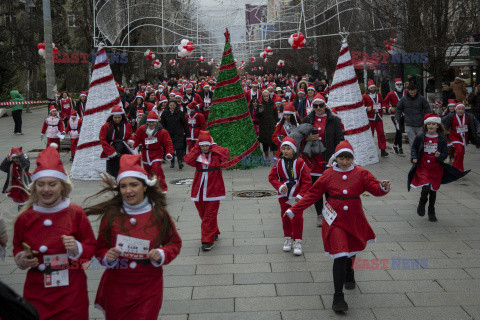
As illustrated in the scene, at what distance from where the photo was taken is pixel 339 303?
17.4 ft

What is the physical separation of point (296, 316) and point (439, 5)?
38.6ft

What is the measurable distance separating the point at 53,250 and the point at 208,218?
3916 mm

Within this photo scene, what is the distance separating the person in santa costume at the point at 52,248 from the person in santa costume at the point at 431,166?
6.10 meters

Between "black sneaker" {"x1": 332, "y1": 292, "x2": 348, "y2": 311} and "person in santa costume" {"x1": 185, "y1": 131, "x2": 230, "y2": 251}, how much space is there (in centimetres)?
257

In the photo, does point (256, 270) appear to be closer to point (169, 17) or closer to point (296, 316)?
point (296, 316)

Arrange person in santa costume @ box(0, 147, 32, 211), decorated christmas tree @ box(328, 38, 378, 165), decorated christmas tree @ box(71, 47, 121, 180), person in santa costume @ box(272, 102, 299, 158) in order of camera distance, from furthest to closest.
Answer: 1. decorated christmas tree @ box(328, 38, 378, 165)
2. decorated christmas tree @ box(71, 47, 121, 180)
3. person in santa costume @ box(272, 102, 299, 158)
4. person in santa costume @ box(0, 147, 32, 211)

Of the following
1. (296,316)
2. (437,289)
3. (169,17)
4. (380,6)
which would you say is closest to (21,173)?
(296,316)

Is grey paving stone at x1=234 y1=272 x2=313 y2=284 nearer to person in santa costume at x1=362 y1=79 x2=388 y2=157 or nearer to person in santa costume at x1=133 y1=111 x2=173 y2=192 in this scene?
person in santa costume at x1=133 y1=111 x2=173 y2=192

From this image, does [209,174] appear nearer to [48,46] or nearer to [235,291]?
[235,291]

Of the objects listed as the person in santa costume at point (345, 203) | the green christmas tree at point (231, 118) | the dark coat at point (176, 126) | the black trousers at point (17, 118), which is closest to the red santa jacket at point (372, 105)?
the green christmas tree at point (231, 118)

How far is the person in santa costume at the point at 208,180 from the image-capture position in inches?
306

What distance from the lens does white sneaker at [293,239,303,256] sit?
23.5 feet

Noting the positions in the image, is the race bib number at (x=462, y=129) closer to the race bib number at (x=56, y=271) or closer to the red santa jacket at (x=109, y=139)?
the red santa jacket at (x=109, y=139)

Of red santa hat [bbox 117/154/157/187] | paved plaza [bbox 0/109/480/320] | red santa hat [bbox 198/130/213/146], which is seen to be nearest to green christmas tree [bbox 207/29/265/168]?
paved plaza [bbox 0/109/480/320]
